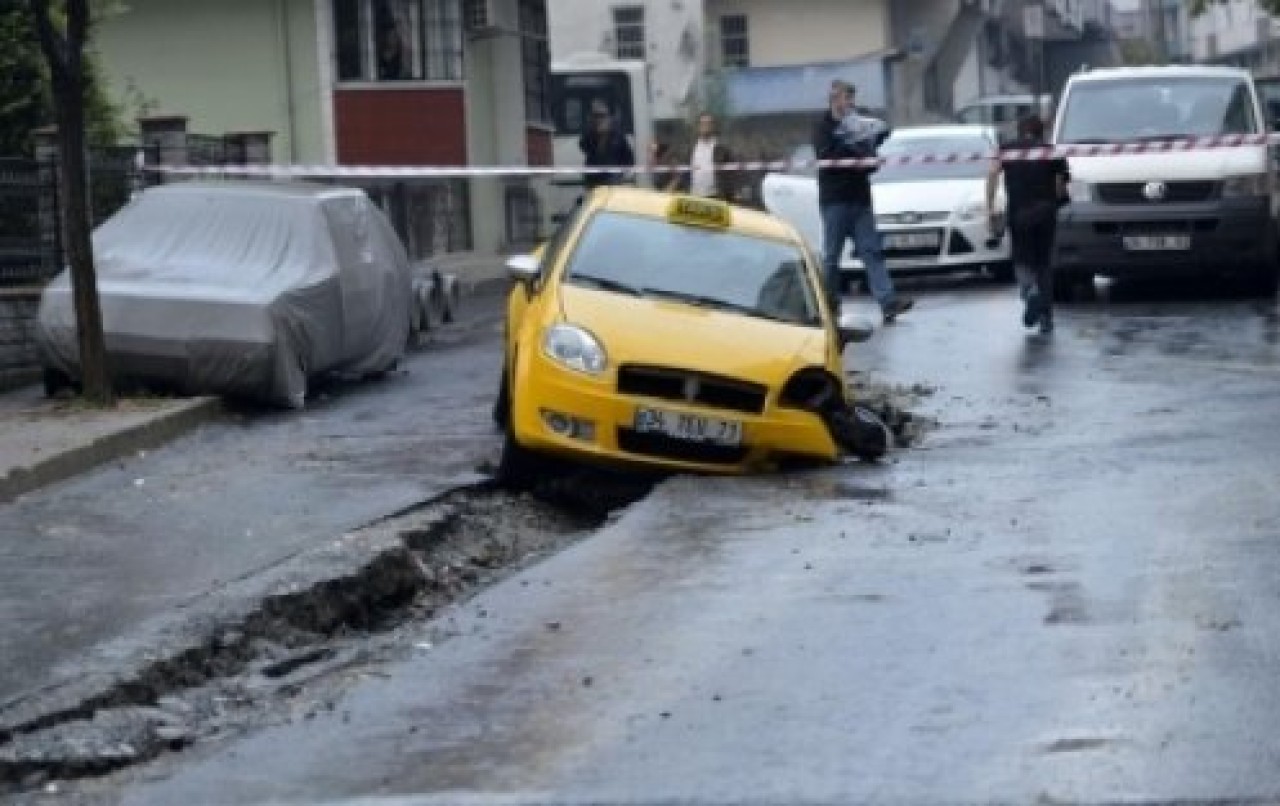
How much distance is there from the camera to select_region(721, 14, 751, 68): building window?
62938 millimetres

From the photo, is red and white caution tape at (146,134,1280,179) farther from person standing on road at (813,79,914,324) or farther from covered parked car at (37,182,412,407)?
covered parked car at (37,182,412,407)

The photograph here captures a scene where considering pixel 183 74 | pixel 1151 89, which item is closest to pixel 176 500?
pixel 1151 89

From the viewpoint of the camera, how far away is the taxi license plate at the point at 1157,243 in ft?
75.8

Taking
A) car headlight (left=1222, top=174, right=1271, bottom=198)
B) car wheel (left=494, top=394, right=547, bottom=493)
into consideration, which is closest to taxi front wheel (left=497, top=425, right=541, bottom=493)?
car wheel (left=494, top=394, right=547, bottom=493)

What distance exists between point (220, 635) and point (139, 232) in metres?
9.30

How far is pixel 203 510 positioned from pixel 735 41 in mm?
50986

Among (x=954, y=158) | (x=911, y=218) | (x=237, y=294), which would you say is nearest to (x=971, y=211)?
(x=911, y=218)

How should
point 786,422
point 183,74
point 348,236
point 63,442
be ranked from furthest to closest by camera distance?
point 183,74
point 348,236
point 63,442
point 786,422

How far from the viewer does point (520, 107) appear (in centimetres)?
4212

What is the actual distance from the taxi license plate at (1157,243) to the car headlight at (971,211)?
273cm

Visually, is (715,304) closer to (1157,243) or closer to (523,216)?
(1157,243)

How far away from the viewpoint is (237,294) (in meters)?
17.6

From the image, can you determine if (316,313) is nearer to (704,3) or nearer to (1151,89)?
(1151,89)

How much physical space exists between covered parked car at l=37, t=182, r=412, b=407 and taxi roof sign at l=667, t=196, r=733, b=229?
3635 millimetres
